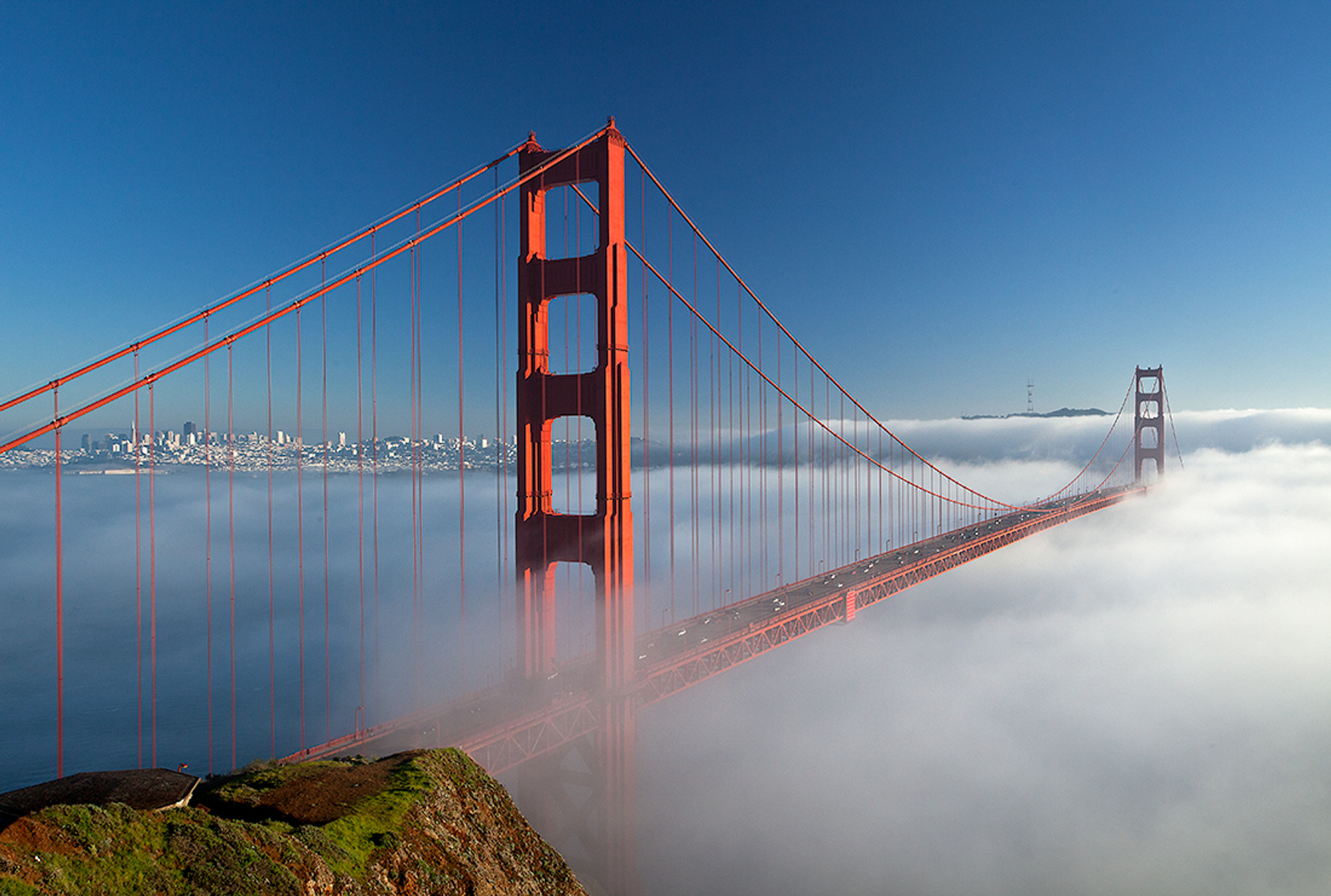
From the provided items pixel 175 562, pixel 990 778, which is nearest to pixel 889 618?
pixel 990 778

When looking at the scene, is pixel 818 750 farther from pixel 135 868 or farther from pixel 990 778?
pixel 135 868

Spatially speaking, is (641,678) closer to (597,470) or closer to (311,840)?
(597,470)

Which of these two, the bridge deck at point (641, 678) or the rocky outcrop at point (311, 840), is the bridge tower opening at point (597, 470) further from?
the rocky outcrop at point (311, 840)

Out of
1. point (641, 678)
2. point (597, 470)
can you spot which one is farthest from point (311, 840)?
point (641, 678)

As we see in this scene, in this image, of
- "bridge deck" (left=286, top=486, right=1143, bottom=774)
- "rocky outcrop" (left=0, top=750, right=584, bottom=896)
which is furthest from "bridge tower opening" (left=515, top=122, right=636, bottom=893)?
"rocky outcrop" (left=0, top=750, right=584, bottom=896)

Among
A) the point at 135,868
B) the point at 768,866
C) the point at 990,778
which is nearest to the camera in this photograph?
the point at 135,868

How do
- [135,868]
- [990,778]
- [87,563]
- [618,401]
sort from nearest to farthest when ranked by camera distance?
[135,868] → [618,401] → [990,778] → [87,563]
